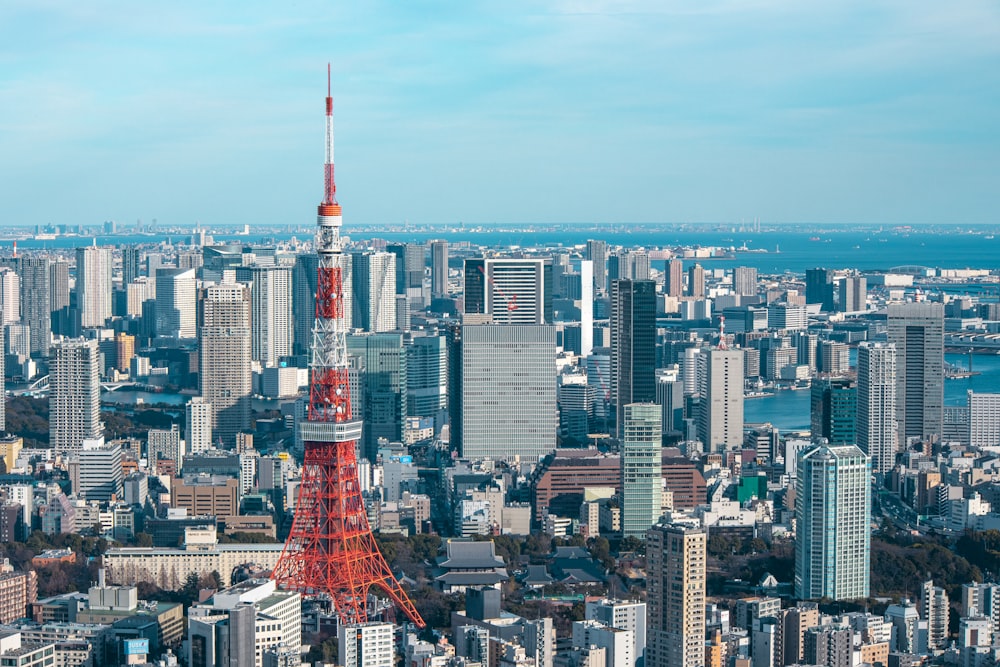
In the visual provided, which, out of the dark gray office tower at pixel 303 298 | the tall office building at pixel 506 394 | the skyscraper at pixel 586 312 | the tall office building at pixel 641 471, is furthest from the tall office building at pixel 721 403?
the dark gray office tower at pixel 303 298

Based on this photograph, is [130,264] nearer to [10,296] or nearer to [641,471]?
[10,296]

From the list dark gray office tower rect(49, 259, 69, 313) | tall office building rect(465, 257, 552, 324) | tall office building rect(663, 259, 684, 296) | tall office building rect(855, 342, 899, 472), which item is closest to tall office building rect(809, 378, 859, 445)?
tall office building rect(855, 342, 899, 472)

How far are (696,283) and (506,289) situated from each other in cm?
2179

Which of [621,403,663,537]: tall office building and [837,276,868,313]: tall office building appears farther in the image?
[837,276,868,313]: tall office building

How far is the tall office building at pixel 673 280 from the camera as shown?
47750 millimetres

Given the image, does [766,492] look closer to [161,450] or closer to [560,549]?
[560,549]

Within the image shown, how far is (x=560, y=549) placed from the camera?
16312 millimetres

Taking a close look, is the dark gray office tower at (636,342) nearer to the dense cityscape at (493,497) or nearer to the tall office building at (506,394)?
the dense cityscape at (493,497)

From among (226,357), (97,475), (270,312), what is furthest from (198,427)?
(270,312)

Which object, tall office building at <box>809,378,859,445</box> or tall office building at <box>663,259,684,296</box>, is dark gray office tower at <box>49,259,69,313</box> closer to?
tall office building at <box>663,259,684,296</box>

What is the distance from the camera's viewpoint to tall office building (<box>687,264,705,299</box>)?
47.4 metres

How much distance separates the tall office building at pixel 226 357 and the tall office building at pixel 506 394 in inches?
170

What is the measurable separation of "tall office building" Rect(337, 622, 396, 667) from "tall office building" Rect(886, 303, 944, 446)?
1359cm

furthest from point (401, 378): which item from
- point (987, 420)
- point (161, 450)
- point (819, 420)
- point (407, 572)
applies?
point (407, 572)
